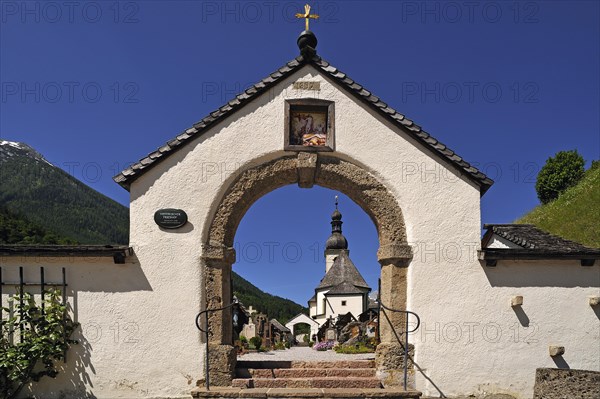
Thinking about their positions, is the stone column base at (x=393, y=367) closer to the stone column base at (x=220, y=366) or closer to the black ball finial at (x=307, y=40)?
the stone column base at (x=220, y=366)

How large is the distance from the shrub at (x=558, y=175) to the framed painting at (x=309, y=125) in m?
28.1

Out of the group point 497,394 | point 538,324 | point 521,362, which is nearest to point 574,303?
point 538,324

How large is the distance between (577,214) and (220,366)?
2285 cm

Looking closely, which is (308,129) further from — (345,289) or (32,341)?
(345,289)

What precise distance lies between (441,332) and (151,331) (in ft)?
16.4

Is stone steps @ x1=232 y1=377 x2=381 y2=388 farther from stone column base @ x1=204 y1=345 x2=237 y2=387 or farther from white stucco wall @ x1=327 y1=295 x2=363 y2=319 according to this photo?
white stucco wall @ x1=327 y1=295 x2=363 y2=319

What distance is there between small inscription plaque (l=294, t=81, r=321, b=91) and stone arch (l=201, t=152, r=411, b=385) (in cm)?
125

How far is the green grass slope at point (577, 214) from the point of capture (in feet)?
68.5

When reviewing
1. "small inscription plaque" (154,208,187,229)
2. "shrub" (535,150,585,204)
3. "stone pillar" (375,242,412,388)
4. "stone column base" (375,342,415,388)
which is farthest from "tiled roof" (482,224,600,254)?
"shrub" (535,150,585,204)

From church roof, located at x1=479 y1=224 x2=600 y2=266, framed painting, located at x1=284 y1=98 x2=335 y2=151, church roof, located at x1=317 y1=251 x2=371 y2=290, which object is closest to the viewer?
church roof, located at x1=479 y1=224 x2=600 y2=266

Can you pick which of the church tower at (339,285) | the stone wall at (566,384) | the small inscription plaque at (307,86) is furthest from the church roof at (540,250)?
the church tower at (339,285)

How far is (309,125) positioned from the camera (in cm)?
812

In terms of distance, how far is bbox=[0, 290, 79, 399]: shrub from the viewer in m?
6.94

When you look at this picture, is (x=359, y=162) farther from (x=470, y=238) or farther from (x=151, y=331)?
(x=151, y=331)
